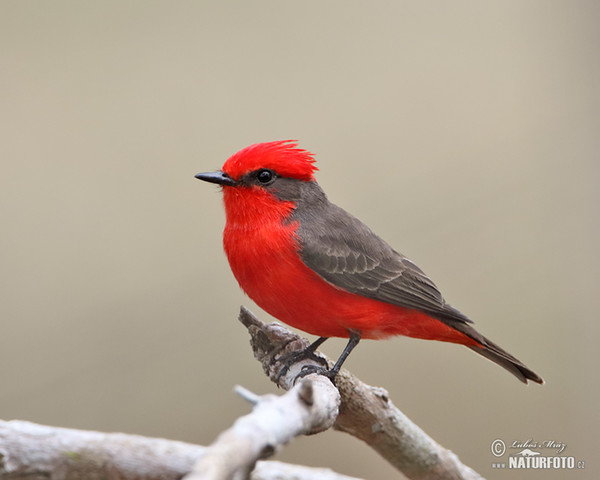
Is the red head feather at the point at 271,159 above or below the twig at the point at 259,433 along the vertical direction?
above

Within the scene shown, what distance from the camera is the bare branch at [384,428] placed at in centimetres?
308

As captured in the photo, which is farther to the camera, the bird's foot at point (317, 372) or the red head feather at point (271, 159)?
the red head feather at point (271, 159)

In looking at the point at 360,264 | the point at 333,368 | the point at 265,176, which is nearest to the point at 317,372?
the point at 333,368

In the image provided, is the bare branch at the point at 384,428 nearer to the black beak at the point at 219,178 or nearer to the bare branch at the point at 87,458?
the black beak at the point at 219,178

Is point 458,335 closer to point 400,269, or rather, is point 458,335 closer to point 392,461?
point 400,269

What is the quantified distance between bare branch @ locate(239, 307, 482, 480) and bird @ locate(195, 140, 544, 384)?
0.13 metres

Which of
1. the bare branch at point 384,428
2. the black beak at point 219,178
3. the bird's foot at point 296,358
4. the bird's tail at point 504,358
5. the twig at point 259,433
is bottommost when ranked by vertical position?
the twig at point 259,433

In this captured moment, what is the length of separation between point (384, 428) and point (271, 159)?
4.15 feet

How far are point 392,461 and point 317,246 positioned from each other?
103 cm

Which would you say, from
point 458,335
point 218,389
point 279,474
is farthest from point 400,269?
point 218,389

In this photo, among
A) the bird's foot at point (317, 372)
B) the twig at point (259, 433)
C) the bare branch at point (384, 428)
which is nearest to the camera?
the twig at point (259, 433)

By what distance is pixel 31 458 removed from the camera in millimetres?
1997
